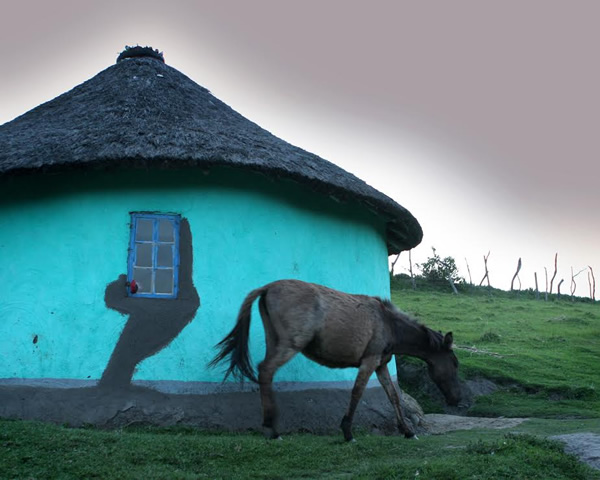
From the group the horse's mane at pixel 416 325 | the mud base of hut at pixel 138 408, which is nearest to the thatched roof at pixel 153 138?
the horse's mane at pixel 416 325

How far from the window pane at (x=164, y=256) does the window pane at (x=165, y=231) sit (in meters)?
0.10

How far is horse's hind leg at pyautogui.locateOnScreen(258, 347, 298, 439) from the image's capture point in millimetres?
7066

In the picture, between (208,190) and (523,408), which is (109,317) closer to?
(208,190)

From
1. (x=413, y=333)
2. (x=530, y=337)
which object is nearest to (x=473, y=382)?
(x=413, y=333)

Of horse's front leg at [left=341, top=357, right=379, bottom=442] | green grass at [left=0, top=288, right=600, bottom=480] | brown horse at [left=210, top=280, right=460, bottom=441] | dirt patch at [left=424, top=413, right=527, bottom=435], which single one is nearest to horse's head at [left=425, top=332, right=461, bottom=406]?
green grass at [left=0, top=288, right=600, bottom=480]

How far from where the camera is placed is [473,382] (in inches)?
535

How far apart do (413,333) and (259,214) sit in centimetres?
266

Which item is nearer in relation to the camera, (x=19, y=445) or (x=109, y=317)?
(x=19, y=445)

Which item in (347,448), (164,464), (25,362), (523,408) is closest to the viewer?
(164,464)

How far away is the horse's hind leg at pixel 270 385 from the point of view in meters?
7.07

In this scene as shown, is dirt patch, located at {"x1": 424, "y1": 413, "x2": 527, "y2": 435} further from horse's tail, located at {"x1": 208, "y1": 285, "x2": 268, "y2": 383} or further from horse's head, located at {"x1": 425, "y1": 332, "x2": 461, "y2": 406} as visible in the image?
A: horse's tail, located at {"x1": 208, "y1": 285, "x2": 268, "y2": 383}

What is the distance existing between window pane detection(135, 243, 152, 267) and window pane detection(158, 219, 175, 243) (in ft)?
0.65

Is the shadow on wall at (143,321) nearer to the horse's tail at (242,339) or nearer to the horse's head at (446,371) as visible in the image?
the horse's tail at (242,339)

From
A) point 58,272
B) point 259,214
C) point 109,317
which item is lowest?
point 109,317
